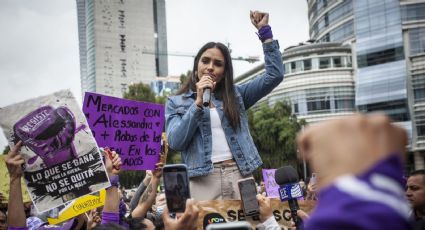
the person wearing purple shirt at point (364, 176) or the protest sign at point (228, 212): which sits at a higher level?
the person wearing purple shirt at point (364, 176)

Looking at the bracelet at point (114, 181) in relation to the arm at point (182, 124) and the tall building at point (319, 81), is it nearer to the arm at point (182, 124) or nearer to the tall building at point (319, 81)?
the arm at point (182, 124)

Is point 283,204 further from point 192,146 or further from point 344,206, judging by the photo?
point 344,206

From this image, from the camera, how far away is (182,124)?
320 cm

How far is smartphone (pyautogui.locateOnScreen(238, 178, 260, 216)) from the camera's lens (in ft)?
8.21

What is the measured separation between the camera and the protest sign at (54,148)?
3.17m

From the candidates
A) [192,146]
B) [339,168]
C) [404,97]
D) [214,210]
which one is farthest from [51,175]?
[404,97]

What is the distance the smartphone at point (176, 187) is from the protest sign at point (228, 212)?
0.86 metres

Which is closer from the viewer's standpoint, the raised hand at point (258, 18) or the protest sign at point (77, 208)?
the raised hand at point (258, 18)

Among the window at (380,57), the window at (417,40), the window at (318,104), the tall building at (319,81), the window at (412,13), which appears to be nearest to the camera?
the window at (380,57)

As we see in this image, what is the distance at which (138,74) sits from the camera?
97688 mm

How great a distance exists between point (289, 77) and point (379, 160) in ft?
169

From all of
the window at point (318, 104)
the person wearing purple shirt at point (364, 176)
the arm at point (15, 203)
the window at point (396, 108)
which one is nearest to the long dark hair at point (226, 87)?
the arm at point (15, 203)

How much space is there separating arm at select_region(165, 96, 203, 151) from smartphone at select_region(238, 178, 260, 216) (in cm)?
74

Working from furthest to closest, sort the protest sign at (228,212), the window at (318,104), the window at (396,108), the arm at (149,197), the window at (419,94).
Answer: the window at (318,104), the window at (419,94), the window at (396,108), the arm at (149,197), the protest sign at (228,212)
